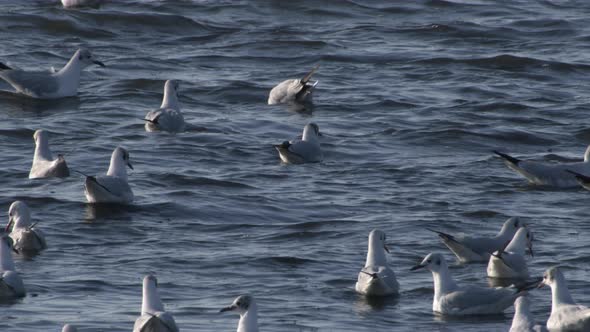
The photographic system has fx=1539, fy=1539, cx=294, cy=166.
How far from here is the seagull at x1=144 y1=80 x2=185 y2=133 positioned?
20375 mm

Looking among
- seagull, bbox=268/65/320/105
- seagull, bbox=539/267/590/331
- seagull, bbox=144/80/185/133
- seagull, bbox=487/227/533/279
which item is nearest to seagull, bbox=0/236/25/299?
seagull, bbox=487/227/533/279

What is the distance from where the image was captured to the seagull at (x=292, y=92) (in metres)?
22.4

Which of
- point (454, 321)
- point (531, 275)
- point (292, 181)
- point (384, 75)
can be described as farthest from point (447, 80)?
point (454, 321)

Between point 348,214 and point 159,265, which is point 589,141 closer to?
point 348,214

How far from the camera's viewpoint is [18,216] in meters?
14.8

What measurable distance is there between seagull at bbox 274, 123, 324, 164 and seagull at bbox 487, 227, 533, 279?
5.06m

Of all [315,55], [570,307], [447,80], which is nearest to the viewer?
[570,307]

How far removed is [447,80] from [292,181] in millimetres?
7200

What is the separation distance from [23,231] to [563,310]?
522 centimetres

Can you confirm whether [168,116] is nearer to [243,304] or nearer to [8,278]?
[8,278]

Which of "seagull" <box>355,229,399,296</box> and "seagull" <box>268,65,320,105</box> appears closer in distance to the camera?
"seagull" <box>355,229,399,296</box>

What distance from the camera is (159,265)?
14125mm

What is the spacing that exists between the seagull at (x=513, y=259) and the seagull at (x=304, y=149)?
5.06m

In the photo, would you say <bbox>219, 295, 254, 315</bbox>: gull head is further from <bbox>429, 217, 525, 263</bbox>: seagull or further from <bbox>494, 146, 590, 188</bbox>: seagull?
<bbox>494, 146, 590, 188</bbox>: seagull
